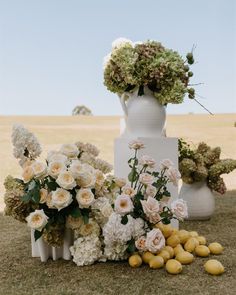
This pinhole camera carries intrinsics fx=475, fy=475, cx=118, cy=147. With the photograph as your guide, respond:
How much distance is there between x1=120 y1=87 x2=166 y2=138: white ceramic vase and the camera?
12.1 ft

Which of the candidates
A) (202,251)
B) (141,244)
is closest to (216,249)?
(202,251)

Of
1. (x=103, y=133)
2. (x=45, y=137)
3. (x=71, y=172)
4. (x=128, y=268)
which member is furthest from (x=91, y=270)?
(x=103, y=133)

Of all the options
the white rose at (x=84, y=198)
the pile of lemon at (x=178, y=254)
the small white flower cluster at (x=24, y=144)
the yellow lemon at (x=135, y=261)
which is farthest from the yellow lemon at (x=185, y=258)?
the small white flower cluster at (x=24, y=144)

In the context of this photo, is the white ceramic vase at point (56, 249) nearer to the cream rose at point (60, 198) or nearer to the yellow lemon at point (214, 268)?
the cream rose at point (60, 198)

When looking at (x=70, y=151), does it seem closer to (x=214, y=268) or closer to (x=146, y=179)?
(x=146, y=179)

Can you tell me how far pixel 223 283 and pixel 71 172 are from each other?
3.40 ft

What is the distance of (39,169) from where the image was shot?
275 cm

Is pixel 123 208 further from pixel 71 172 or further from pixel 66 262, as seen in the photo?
pixel 66 262

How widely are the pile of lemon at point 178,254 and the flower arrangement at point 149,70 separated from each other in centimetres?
107

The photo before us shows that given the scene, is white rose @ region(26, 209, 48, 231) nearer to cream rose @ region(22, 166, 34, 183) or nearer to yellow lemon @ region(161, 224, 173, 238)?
cream rose @ region(22, 166, 34, 183)

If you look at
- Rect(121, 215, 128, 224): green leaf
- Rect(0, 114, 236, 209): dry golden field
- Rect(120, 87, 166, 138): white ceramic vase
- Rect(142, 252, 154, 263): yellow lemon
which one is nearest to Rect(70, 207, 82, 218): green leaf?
Rect(121, 215, 128, 224): green leaf

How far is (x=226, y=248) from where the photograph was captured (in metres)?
3.26

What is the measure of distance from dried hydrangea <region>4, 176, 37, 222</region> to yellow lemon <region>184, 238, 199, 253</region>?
1012mm

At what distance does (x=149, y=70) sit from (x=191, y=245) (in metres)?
1.32
